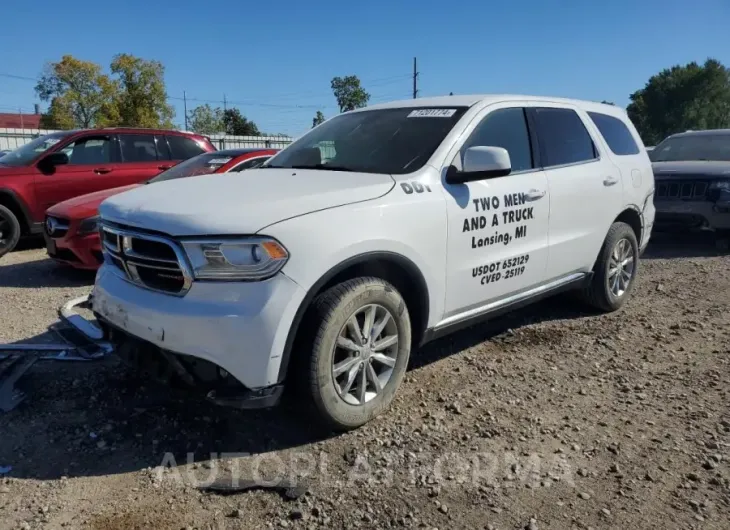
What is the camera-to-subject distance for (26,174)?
801 cm

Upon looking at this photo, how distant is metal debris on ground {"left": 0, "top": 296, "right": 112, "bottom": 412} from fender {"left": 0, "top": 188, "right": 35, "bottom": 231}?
4.26m

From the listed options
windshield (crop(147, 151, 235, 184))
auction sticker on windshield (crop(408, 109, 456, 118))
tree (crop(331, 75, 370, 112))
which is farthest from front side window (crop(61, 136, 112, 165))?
tree (crop(331, 75, 370, 112))

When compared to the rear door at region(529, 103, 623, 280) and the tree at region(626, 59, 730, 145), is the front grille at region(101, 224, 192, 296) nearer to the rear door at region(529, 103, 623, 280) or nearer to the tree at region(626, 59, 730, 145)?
the rear door at region(529, 103, 623, 280)

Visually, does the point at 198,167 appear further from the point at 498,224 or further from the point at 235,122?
the point at 235,122

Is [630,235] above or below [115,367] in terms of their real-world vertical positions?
above

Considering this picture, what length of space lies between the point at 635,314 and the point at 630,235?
709 millimetres

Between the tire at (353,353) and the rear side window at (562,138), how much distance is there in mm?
1876

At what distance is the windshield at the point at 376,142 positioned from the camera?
3607 mm

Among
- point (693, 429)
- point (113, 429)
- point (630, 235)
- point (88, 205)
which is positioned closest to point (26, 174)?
point (88, 205)

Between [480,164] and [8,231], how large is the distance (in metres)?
7.07

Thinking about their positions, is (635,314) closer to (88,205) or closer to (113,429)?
(113,429)

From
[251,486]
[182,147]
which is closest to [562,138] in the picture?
[251,486]

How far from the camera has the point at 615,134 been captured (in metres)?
5.24

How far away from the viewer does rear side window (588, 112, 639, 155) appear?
5066mm
